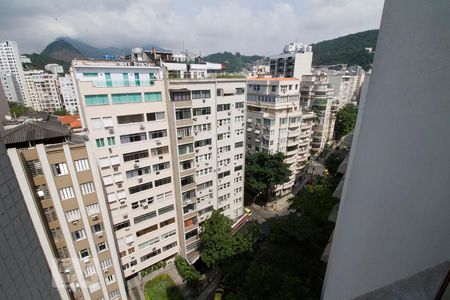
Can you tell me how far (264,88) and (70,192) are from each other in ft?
87.7

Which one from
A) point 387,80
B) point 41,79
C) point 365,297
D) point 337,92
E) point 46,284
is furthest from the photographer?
point 41,79

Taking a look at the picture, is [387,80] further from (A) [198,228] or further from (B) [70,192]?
(A) [198,228]

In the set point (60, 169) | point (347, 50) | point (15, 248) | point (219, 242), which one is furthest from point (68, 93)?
point (347, 50)

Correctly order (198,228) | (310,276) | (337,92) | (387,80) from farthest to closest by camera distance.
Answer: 1. (337,92)
2. (198,228)
3. (310,276)
4. (387,80)

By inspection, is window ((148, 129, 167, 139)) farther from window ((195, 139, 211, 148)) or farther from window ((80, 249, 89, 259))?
window ((80, 249, 89, 259))

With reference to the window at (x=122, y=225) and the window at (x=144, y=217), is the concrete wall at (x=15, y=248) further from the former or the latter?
the window at (x=144, y=217)

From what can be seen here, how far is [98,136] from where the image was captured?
15555 mm

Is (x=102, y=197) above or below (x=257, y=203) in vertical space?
above

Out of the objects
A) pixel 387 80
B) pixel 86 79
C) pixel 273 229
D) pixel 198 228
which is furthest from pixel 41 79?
pixel 387 80

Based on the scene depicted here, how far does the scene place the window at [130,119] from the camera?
16203mm

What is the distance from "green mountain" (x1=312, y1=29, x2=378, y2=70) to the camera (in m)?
102

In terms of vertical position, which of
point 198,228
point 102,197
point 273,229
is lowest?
point 198,228

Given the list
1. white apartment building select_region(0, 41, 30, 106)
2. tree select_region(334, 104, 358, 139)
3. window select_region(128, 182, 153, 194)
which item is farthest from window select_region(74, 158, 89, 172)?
white apartment building select_region(0, 41, 30, 106)

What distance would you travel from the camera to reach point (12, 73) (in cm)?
7594
